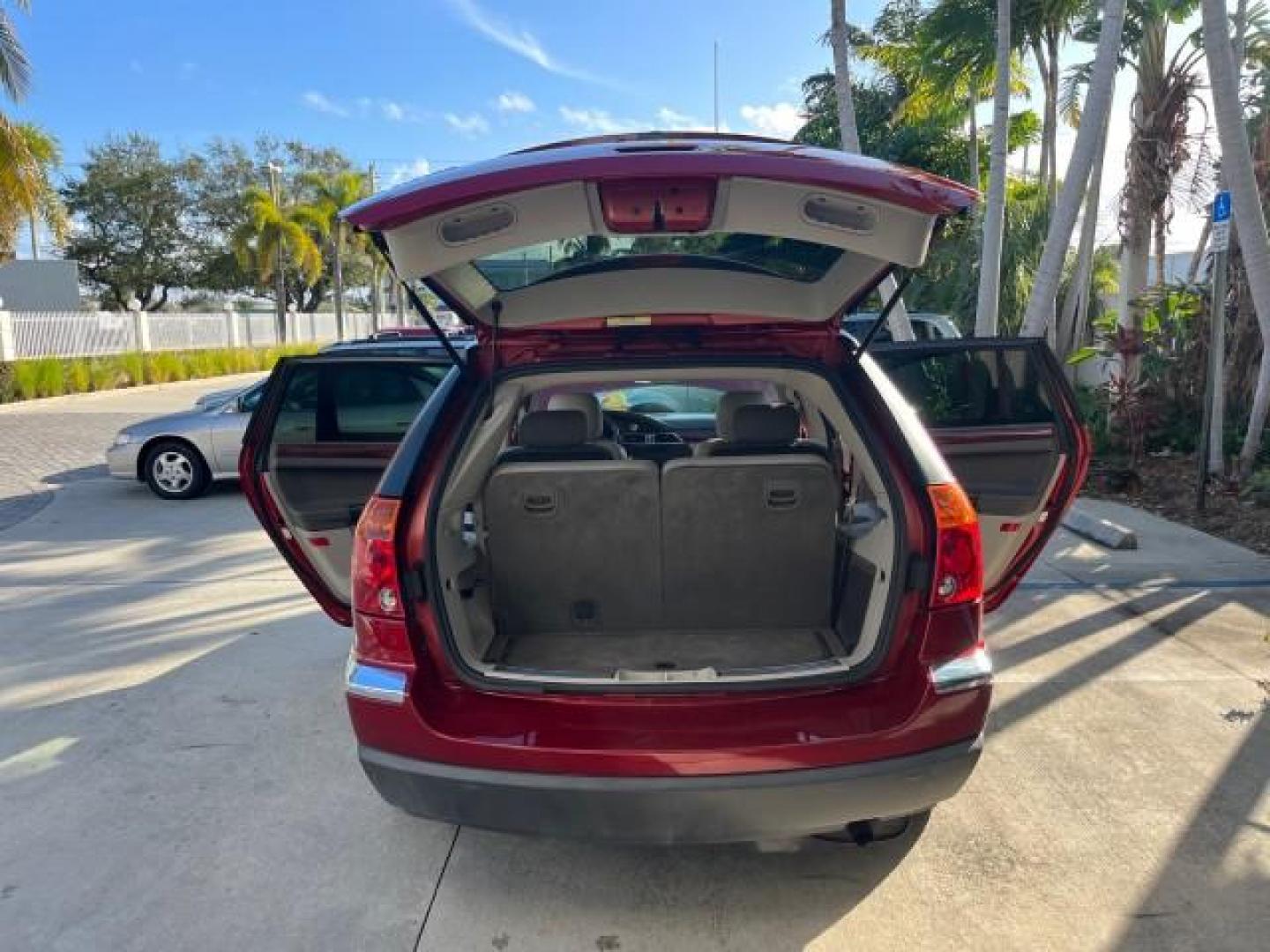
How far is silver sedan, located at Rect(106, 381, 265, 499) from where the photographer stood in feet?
28.8

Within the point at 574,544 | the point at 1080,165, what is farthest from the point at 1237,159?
the point at 574,544

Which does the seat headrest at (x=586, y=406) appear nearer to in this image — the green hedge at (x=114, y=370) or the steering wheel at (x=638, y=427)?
the steering wheel at (x=638, y=427)

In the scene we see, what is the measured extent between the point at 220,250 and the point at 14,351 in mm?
26388

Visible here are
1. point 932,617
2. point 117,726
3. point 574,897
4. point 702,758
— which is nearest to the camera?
point 702,758

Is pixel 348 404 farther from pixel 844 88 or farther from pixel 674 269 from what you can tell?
pixel 844 88

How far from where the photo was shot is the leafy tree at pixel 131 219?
39969 mm

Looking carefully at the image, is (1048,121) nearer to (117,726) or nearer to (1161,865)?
(1161,865)

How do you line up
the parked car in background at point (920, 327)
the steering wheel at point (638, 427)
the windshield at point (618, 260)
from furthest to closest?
1. the parked car in background at point (920, 327)
2. the steering wheel at point (638, 427)
3. the windshield at point (618, 260)

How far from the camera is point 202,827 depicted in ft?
9.90

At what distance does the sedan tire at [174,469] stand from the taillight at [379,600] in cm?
731

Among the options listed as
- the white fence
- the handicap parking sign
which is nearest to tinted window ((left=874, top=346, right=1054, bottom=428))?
the handicap parking sign

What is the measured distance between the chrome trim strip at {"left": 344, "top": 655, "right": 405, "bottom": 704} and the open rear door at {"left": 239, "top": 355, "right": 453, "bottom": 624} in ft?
3.35

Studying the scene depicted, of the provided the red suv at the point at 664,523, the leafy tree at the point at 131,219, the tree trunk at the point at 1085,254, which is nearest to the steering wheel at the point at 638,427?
the red suv at the point at 664,523

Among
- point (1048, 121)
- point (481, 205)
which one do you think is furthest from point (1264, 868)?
point (1048, 121)
